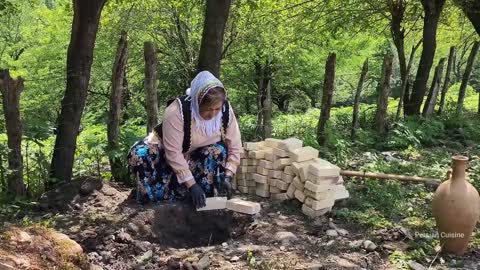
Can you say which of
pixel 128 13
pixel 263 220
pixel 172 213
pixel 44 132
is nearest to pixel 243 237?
pixel 263 220

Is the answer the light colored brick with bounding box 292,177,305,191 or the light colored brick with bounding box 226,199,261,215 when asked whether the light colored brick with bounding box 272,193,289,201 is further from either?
the light colored brick with bounding box 226,199,261,215

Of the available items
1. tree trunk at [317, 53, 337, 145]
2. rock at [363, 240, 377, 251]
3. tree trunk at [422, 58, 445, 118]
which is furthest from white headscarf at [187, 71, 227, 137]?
tree trunk at [422, 58, 445, 118]

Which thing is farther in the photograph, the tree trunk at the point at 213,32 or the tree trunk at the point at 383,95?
the tree trunk at the point at 383,95

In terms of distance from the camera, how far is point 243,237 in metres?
4.15

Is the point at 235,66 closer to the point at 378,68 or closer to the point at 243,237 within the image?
the point at 378,68

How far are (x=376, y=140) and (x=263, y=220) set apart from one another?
14.2ft

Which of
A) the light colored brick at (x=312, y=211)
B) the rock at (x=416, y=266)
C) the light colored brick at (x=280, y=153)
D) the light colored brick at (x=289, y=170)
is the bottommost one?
the rock at (x=416, y=266)

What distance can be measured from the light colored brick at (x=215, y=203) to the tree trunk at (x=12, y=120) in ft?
6.00

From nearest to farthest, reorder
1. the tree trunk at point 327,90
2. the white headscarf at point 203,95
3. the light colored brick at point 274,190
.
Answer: the white headscarf at point 203,95
the light colored brick at point 274,190
the tree trunk at point 327,90

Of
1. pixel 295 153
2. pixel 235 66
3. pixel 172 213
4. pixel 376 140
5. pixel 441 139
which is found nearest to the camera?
pixel 172 213

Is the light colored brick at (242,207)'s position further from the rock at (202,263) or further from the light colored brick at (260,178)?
the rock at (202,263)

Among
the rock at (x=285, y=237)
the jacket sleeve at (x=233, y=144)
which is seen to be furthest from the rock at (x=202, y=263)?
the jacket sleeve at (x=233, y=144)

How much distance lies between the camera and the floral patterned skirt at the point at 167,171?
14.8 feet

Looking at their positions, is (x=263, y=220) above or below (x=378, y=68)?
below
